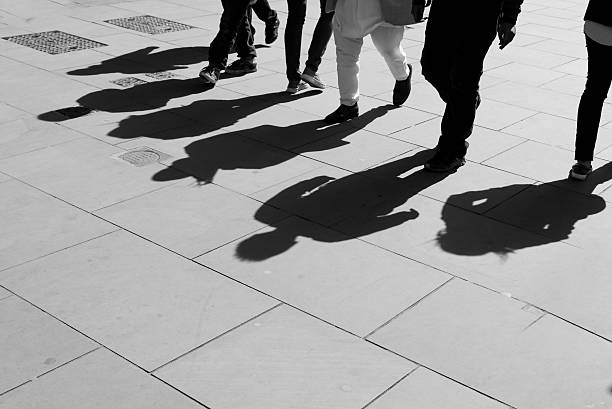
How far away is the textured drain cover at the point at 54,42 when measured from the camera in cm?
927

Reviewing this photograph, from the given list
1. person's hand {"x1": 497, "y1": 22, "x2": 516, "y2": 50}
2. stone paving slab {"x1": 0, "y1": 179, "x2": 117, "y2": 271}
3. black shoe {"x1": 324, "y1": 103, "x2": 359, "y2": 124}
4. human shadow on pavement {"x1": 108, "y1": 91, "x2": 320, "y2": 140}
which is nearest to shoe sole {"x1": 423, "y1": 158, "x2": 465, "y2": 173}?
person's hand {"x1": 497, "y1": 22, "x2": 516, "y2": 50}

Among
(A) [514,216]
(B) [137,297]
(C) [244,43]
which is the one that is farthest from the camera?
(C) [244,43]

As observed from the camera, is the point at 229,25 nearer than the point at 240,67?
Yes

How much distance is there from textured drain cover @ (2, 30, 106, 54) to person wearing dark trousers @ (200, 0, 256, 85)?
6.15ft

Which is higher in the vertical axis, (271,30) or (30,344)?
(271,30)

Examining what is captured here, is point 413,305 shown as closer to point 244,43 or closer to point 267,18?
point 244,43

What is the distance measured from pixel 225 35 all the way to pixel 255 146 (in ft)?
5.74

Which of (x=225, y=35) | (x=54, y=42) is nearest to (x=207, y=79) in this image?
(x=225, y=35)

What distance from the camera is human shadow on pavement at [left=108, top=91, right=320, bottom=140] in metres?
6.97

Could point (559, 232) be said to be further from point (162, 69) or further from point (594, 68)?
point (162, 69)

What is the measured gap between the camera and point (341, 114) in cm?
730

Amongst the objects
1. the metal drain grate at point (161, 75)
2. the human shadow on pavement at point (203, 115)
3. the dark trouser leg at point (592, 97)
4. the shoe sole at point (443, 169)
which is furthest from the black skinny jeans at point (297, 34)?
the dark trouser leg at point (592, 97)

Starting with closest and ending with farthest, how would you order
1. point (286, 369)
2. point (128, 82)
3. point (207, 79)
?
1. point (286, 369)
2. point (207, 79)
3. point (128, 82)

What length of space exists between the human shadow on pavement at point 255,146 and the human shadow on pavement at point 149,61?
1.89 meters
